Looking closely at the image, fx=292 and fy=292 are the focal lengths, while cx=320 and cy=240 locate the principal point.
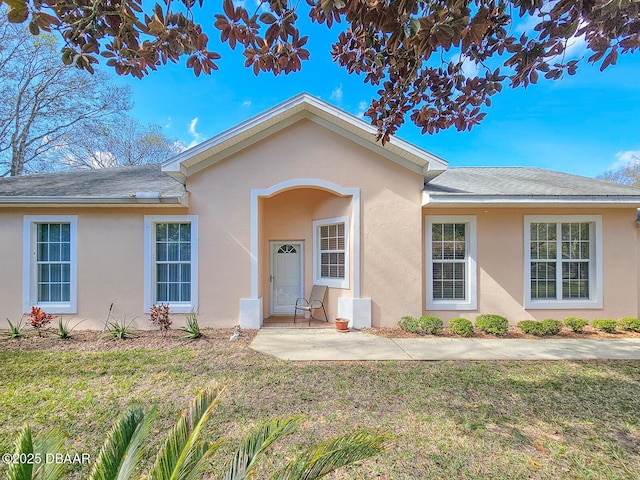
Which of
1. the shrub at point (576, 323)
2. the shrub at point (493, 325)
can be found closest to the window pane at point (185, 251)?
the shrub at point (493, 325)

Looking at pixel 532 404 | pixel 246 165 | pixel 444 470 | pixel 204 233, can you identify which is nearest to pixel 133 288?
pixel 204 233

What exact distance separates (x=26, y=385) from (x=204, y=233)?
13.7 feet

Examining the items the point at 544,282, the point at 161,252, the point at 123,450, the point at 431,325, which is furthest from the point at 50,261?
the point at 544,282

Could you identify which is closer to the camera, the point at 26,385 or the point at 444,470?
the point at 444,470

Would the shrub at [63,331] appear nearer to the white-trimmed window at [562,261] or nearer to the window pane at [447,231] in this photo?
the window pane at [447,231]

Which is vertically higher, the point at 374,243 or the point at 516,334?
the point at 374,243

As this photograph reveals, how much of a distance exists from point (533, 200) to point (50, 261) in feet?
40.1

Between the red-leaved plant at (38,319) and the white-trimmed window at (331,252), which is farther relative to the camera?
the white-trimmed window at (331,252)

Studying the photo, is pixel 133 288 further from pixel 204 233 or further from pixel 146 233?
pixel 204 233

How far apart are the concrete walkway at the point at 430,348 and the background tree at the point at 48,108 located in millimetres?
18960

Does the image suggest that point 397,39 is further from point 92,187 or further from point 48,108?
point 48,108

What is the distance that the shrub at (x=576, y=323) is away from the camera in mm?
7137

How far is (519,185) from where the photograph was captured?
8289 mm

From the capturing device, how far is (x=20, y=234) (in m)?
7.38
